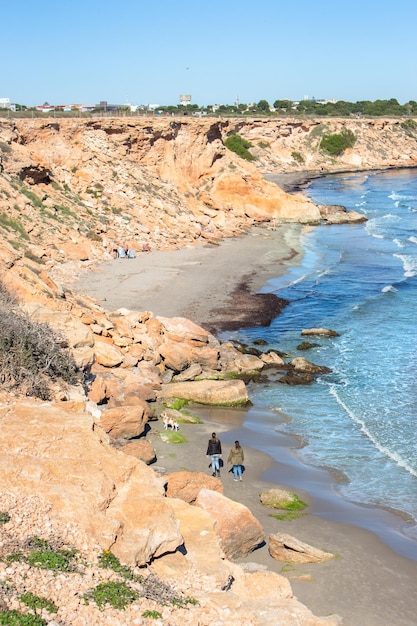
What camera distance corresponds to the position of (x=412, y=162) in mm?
119438

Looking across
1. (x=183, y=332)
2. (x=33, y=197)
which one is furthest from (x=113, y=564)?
(x=33, y=197)

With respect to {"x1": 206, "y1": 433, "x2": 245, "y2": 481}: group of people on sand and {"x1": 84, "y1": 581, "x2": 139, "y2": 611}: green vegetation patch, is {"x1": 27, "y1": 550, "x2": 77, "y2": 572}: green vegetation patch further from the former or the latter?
{"x1": 206, "y1": 433, "x2": 245, "y2": 481}: group of people on sand

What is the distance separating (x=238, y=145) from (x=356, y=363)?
69763 mm

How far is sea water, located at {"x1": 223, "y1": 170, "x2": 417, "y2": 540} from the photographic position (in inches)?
682

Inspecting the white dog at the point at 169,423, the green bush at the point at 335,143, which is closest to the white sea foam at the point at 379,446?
the white dog at the point at 169,423

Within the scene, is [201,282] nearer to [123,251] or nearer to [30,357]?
[123,251]

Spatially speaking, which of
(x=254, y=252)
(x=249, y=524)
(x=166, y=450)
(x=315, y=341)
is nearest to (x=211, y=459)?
(x=166, y=450)

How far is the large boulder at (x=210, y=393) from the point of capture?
21.2m

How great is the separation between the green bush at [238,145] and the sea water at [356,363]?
131 ft

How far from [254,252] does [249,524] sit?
109 ft

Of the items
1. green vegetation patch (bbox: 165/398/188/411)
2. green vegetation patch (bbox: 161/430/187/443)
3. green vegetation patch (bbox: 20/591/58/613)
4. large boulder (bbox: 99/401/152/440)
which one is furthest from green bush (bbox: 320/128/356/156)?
green vegetation patch (bbox: 20/591/58/613)

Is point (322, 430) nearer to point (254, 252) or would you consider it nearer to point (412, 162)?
point (254, 252)

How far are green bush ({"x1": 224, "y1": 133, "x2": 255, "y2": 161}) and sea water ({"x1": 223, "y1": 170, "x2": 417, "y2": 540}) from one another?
40.0 metres

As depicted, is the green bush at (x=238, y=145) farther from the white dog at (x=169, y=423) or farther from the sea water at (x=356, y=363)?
the white dog at (x=169, y=423)
